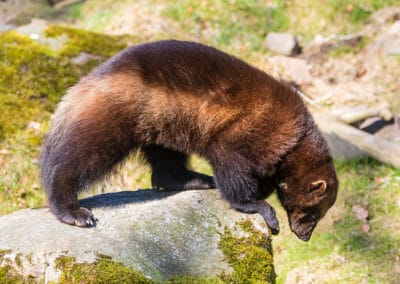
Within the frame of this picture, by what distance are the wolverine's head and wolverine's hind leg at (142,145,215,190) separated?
71cm

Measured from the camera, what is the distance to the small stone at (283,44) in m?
9.98

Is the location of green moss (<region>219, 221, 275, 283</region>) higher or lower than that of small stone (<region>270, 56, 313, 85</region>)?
higher

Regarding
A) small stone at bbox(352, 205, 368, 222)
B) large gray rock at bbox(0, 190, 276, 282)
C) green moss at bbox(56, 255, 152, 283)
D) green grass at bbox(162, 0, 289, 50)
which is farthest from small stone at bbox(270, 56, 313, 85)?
green moss at bbox(56, 255, 152, 283)

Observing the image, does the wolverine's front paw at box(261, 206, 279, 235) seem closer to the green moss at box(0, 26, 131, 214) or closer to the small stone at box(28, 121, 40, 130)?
the green moss at box(0, 26, 131, 214)

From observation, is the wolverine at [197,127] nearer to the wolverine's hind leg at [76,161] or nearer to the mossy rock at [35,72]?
the wolverine's hind leg at [76,161]

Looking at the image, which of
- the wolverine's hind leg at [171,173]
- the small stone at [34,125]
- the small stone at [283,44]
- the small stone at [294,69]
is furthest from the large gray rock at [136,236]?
the small stone at [283,44]

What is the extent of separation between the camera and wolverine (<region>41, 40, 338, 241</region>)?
15.4 feet

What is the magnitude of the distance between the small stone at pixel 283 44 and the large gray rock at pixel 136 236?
5551 millimetres

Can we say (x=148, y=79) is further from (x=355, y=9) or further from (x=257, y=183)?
(x=355, y=9)

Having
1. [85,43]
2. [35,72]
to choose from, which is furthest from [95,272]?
[85,43]

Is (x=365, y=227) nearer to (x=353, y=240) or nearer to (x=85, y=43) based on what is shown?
(x=353, y=240)

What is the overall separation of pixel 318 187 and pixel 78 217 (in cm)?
190

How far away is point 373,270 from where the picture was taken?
19.9 ft

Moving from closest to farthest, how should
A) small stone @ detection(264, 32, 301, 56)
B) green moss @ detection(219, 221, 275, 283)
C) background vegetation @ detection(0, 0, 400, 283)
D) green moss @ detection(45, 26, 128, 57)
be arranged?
green moss @ detection(219, 221, 275, 283), background vegetation @ detection(0, 0, 400, 283), green moss @ detection(45, 26, 128, 57), small stone @ detection(264, 32, 301, 56)
